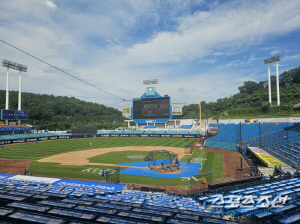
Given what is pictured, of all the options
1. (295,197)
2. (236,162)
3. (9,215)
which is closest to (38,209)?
(9,215)

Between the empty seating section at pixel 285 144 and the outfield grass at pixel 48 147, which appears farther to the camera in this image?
the outfield grass at pixel 48 147

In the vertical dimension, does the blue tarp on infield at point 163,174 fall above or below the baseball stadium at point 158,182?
below

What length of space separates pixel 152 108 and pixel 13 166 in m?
53.8


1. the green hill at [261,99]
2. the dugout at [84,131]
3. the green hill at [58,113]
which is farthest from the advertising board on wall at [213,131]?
the green hill at [58,113]

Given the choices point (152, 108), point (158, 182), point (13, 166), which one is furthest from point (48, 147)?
point (152, 108)

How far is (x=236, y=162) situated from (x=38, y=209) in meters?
27.8

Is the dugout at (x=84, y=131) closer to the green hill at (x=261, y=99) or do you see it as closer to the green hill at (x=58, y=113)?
the green hill at (x=58, y=113)

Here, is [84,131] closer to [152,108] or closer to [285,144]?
[152,108]

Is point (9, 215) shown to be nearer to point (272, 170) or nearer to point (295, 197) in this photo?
point (295, 197)

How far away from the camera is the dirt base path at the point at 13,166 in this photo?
23797 mm

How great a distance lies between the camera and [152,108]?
245ft

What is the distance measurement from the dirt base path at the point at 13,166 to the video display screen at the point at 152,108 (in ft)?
165

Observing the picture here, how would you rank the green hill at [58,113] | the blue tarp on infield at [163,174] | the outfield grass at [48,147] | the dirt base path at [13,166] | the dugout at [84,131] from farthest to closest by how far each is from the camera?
1. the green hill at [58,113]
2. the dugout at [84,131]
3. the outfield grass at [48,147]
4. the dirt base path at [13,166]
5. the blue tarp on infield at [163,174]

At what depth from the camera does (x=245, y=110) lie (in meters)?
64.3
